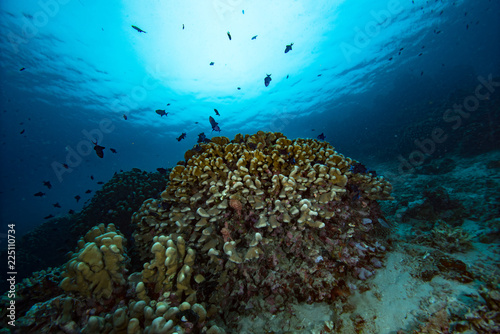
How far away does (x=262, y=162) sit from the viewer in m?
3.43

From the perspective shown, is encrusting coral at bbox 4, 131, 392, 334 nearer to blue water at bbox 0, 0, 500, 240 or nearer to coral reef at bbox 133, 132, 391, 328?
coral reef at bbox 133, 132, 391, 328

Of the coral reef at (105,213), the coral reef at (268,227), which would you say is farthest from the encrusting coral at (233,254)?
the coral reef at (105,213)

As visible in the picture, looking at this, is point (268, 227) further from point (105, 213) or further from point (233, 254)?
point (105, 213)

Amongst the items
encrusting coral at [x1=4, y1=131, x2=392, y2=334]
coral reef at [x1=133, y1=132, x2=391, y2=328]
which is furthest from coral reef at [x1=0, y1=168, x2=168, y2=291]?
coral reef at [x1=133, y1=132, x2=391, y2=328]

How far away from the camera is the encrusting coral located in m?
2.50

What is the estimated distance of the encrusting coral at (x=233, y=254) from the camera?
2.50 metres

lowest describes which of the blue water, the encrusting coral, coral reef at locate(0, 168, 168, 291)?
the encrusting coral

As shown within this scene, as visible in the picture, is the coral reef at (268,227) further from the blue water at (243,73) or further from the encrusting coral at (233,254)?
the blue water at (243,73)

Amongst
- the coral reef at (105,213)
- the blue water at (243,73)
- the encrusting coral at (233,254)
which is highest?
the blue water at (243,73)

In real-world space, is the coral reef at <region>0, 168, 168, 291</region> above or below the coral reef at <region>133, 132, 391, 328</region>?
above

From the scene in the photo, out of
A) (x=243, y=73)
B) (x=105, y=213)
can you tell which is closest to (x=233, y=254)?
(x=105, y=213)

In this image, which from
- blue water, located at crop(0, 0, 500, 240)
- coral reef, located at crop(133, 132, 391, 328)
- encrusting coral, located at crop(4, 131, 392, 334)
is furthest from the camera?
blue water, located at crop(0, 0, 500, 240)

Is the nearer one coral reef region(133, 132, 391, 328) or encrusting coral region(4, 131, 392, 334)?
encrusting coral region(4, 131, 392, 334)

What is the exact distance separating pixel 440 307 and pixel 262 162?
3231 mm
